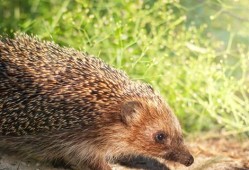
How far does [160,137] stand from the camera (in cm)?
436

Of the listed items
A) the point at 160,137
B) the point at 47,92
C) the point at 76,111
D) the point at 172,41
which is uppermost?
the point at 172,41

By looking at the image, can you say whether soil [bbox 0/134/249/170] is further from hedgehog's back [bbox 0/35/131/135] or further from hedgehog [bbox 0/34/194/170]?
hedgehog's back [bbox 0/35/131/135]

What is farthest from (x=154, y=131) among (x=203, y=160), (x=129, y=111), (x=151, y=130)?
(x=203, y=160)

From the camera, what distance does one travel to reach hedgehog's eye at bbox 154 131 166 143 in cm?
436

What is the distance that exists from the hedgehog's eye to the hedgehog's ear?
18 cm

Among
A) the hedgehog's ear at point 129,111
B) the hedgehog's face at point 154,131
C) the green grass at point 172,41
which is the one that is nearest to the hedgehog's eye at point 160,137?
the hedgehog's face at point 154,131

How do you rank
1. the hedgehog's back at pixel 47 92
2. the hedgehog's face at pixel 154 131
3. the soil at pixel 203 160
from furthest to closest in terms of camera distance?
the soil at pixel 203 160, the hedgehog's face at pixel 154 131, the hedgehog's back at pixel 47 92

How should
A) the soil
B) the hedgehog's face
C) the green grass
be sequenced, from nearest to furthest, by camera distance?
the hedgehog's face
the soil
the green grass

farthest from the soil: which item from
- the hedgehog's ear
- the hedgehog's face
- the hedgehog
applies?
the hedgehog's ear

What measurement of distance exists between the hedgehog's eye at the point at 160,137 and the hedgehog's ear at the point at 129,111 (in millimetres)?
181

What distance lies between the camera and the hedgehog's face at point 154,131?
4.34m

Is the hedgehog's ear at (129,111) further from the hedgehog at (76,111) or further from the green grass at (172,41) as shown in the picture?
the green grass at (172,41)

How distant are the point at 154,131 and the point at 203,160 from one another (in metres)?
0.72

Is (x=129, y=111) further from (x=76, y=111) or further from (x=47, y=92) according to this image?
(x=47, y=92)
